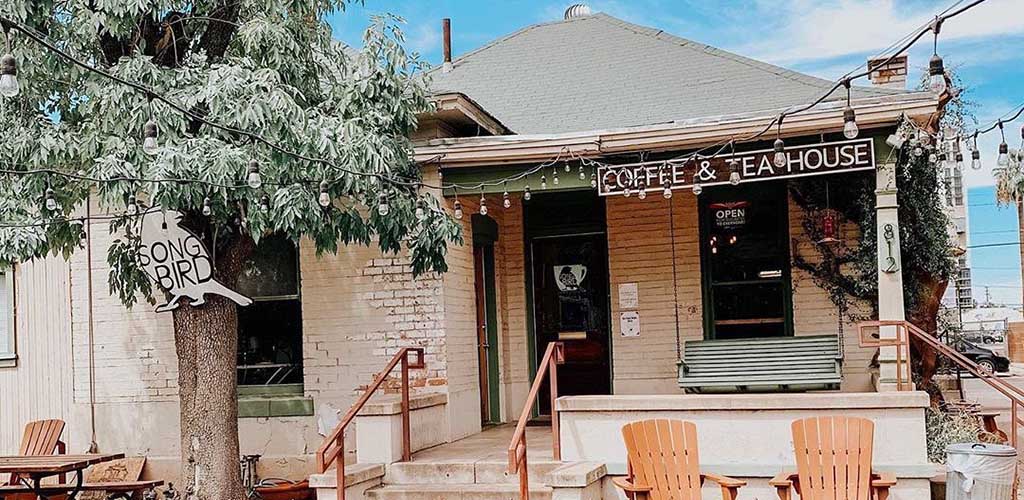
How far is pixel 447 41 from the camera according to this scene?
15078 millimetres

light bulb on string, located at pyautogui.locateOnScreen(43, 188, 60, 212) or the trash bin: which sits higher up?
light bulb on string, located at pyautogui.locateOnScreen(43, 188, 60, 212)

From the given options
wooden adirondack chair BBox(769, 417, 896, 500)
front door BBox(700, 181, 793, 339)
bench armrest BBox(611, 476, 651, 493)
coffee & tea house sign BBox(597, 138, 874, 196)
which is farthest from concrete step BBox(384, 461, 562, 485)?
front door BBox(700, 181, 793, 339)

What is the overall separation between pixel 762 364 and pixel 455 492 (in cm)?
348

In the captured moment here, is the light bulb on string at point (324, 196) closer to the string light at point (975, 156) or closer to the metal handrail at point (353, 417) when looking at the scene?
the metal handrail at point (353, 417)

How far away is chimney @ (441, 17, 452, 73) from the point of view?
14.9m

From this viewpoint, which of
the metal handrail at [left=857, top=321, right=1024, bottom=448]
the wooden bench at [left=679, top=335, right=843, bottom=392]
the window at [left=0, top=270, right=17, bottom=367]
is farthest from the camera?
the window at [left=0, top=270, right=17, bottom=367]

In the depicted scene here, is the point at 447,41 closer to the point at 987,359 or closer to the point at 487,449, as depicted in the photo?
the point at 487,449

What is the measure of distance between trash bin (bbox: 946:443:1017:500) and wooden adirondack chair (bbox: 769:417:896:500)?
599 mm

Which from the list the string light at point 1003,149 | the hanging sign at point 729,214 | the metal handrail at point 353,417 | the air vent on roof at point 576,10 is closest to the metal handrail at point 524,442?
the metal handrail at point 353,417

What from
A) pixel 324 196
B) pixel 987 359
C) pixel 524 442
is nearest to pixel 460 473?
pixel 524 442

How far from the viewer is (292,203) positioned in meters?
8.01

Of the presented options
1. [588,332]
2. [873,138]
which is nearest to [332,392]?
[588,332]

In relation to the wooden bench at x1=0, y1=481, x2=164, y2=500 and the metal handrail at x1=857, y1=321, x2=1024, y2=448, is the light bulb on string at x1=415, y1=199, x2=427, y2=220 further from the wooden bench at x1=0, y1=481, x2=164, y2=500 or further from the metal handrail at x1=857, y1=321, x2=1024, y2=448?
the metal handrail at x1=857, y1=321, x2=1024, y2=448

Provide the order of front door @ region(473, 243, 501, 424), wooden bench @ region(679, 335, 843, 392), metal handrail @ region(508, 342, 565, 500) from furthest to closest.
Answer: front door @ region(473, 243, 501, 424) → wooden bench @ region(679, 335, 843, 392) → metal handrail @ region(508, 342, 565, 500)
